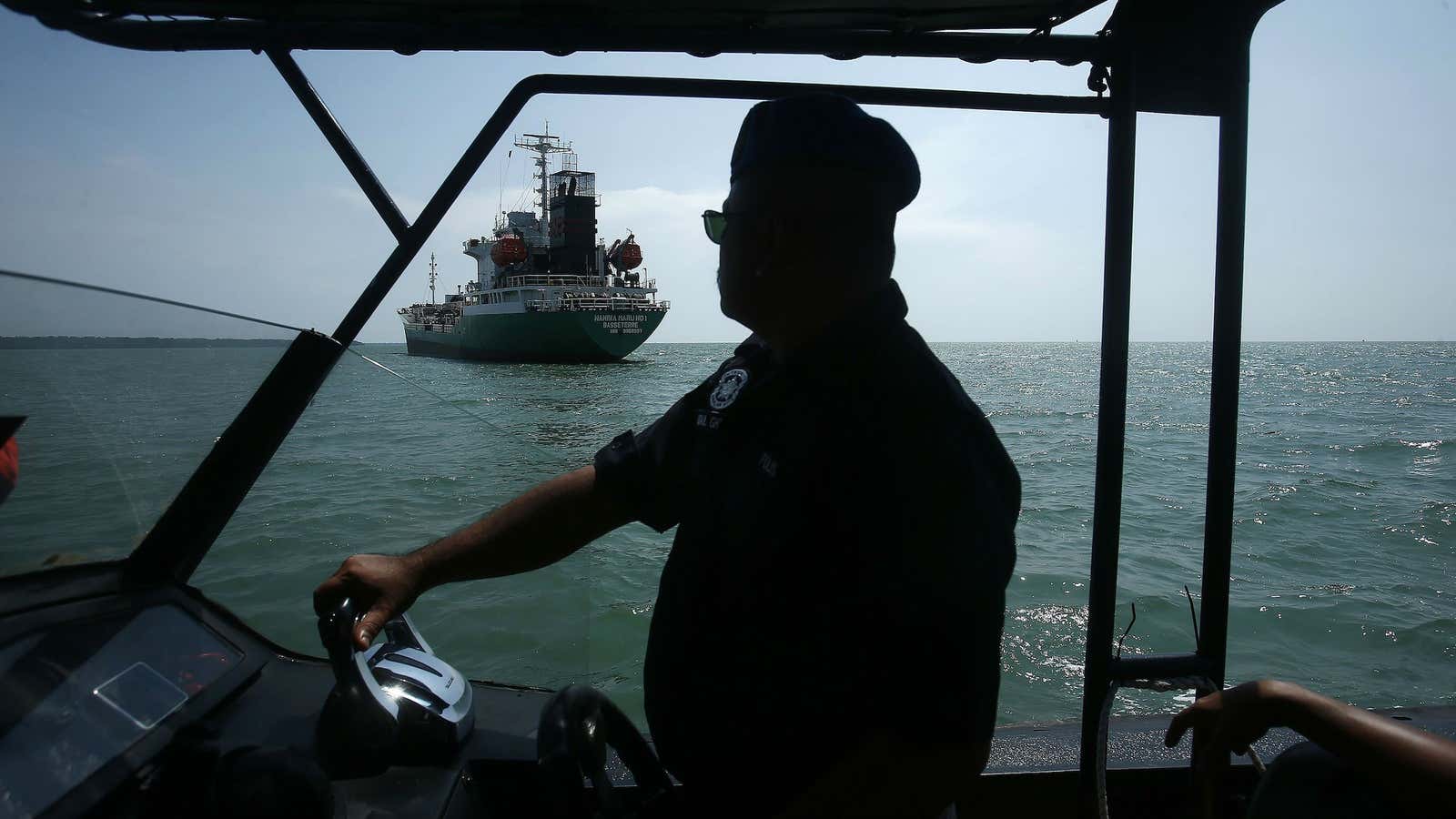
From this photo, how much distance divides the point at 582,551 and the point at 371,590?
413 millimetres

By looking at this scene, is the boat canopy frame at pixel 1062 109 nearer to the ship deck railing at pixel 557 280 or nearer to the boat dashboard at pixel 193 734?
the boat dashboard at pixel 193 734

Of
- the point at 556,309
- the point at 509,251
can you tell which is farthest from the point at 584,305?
the point at 509,251

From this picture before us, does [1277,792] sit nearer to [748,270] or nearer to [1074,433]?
[748,270]

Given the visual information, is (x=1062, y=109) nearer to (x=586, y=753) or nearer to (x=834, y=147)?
(x=834, y=147)

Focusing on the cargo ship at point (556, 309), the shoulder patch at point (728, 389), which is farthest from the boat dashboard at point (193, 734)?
the cargo ship at point (556, 309)

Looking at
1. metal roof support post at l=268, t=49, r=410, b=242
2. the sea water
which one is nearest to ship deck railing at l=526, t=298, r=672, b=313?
the sea water

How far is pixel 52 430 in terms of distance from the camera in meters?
1.13

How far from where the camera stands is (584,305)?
36.8 m

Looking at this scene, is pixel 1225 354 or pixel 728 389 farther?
pixel 1225 354

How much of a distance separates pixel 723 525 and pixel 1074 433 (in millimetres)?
18997

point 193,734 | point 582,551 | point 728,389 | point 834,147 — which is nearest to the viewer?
point 834,147

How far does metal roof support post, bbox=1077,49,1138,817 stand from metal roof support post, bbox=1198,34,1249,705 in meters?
0.17

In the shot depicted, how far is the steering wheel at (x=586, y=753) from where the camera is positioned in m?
1.19

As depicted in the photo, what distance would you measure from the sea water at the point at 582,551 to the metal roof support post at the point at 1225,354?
1140 mm
